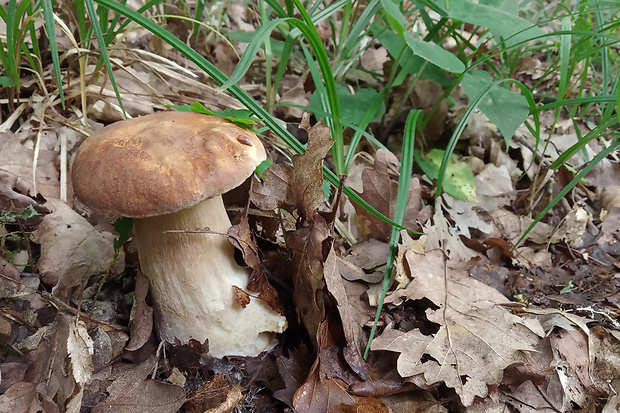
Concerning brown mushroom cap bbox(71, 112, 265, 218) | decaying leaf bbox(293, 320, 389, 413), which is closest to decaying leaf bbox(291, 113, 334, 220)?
brown mushroom cap bbox(71, 112, 265, 218)

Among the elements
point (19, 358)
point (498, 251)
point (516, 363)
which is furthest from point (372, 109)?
point (19, 358)

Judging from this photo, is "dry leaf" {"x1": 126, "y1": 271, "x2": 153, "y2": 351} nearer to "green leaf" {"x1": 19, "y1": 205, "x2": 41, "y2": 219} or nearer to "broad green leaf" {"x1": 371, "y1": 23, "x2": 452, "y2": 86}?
"green leaf" {"x1": 19, "y1": 205, "x2": 41, "y2": 219}

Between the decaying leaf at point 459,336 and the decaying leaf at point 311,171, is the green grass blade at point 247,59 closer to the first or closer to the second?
the decaying leaf at point 311,171

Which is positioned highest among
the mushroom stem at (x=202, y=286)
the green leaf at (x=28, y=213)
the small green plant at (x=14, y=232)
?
the mushroom stem at (x=202, y=286)

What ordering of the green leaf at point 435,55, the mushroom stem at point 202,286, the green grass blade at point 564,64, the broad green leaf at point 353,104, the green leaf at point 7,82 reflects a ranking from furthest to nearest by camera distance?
the broad green leaf at point 353,104, the green grass blade at point 564,64, the green leaf at point 7,82, the green leaf at point 435,55, the mushroom stem at point 202,286

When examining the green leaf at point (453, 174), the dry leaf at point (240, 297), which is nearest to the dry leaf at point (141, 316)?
the dry leaf at point (240, 297)

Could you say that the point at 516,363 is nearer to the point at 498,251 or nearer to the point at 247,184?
the point at 498,251
